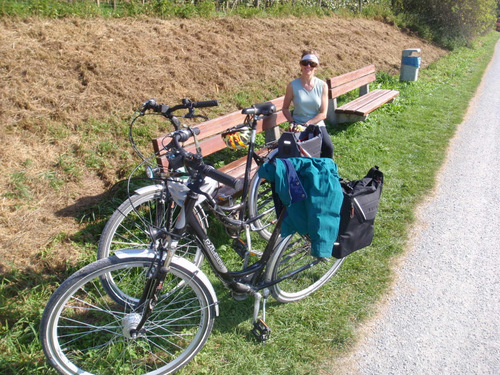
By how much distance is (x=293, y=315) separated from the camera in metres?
3.12

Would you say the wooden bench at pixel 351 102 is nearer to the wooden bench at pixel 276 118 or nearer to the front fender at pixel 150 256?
the wooden bench at pixel 276 118

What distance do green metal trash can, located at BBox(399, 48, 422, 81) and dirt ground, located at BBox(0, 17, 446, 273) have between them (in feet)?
8.74

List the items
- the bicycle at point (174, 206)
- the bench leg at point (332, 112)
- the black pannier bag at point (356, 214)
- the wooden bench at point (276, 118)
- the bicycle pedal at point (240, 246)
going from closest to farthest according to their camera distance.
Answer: the bicycle at point (174, 206), the black pannier bag at point (356, 214), the bicycle pedal at point (240, 246), the wooden bench at point (276, 118), the bench leg at point (332, 112)

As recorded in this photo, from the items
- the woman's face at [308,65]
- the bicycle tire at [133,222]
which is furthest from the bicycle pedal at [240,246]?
the woman's face at [308,65]

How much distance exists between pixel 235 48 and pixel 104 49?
9.31ft

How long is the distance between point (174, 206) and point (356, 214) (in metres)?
1.20

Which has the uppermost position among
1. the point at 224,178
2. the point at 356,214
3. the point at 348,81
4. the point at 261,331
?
the point at 224,178

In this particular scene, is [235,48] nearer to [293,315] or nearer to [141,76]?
[141,76]

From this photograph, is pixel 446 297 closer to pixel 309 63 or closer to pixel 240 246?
pixel 240 246

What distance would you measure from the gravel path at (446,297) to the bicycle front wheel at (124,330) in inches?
41.4

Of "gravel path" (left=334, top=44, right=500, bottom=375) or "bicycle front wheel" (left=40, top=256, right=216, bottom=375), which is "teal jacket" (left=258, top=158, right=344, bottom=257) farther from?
"gravel path" (left=334, top=44, right=500, bottom=375)

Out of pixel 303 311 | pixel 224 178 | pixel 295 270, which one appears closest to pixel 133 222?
pixel 224 178

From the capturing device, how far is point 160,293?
2619 millimetres

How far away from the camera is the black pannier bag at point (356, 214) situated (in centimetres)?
275
